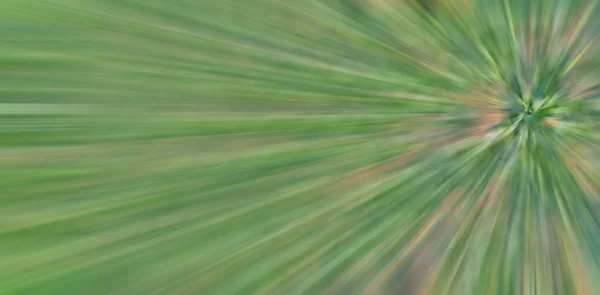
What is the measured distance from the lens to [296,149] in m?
0.52

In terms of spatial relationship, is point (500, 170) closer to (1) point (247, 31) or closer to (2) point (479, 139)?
(2) point (479, 139)

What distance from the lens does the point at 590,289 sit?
1.65 ft

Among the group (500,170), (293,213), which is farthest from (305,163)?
(500,170)

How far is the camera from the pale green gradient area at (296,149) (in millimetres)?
502

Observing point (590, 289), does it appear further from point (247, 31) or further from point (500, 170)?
point (247, 31)

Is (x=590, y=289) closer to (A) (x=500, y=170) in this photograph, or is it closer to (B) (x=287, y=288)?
(A) (x=500, y=170)

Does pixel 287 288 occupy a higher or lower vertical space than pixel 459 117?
lower

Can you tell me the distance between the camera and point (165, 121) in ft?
1.72

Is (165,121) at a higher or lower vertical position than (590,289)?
higher

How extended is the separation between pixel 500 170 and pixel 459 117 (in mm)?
49

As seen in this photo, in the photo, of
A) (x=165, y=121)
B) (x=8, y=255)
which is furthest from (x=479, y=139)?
(x=8, y=255)

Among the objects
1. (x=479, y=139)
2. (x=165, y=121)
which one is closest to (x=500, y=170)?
(x=479, y=139)

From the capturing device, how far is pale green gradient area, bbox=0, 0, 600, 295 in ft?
1.65

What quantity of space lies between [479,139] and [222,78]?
0.20 metres
